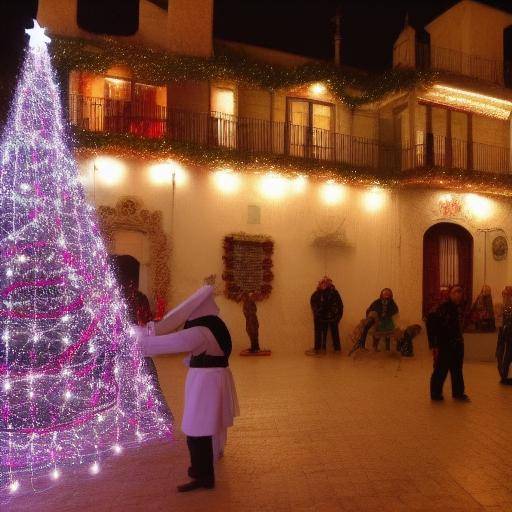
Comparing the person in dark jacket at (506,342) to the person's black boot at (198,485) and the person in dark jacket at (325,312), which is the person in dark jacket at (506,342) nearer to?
the person in dark jacket at (325,312)

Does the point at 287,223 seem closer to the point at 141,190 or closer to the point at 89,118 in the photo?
the point at 141,190

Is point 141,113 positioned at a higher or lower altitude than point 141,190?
higher

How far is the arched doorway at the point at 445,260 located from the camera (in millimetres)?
18812

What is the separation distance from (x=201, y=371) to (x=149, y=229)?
34.6 feet

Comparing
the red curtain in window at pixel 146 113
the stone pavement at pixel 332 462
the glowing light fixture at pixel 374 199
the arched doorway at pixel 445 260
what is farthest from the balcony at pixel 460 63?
the stone pavement at pixel 332 462

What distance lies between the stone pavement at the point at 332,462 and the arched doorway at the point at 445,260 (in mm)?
8974

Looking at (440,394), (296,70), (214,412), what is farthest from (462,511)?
(296,70)

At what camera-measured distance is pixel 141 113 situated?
16281mm

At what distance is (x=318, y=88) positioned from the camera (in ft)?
60.1

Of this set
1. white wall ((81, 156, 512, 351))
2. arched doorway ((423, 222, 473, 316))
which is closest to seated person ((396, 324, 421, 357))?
white wall ((81, 156, 512, 351))

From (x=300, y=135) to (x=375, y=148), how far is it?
2523 millimetres

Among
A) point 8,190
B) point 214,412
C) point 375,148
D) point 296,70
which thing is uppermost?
point 296,70

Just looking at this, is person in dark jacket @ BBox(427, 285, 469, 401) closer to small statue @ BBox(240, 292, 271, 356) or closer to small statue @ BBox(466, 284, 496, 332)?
small statue @ BBox(466, 284, 496, 332)

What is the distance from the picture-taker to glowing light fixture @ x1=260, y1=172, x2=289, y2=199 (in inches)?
659
